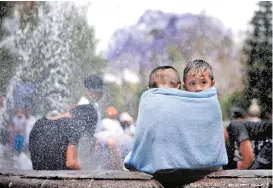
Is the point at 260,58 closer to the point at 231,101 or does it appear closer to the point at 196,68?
the point at 231,101

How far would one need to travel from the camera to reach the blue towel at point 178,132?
7.44 ft

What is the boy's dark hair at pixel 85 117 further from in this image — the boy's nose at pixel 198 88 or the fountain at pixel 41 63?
the fountain at pixel 41 63

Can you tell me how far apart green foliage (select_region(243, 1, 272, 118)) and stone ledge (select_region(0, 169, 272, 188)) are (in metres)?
21.7

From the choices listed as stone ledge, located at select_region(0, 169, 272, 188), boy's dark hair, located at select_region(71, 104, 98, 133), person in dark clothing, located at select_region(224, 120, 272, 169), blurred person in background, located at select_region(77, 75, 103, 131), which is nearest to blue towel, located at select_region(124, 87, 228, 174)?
stone ledge, located at select_region(0, 169, 272, 188)

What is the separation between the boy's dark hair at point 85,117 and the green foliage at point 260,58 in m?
20.5

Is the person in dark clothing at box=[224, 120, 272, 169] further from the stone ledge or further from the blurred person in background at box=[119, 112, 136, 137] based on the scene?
the blurred person in background at box=[119, 112, 136, 137]

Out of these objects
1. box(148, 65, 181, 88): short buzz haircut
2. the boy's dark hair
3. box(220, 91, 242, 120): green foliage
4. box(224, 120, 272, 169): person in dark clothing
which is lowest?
box(220, 91, 242, 120): green foliage

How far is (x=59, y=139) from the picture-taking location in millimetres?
3701

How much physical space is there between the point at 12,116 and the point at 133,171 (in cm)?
565

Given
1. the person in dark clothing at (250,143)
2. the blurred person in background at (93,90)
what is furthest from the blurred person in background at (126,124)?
the blurred person in background at (93,90)

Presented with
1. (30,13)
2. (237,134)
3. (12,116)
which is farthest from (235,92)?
(237,134)

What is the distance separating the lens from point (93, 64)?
21.0 meters

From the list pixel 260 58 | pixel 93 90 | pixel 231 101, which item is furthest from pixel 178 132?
pixel 231 101

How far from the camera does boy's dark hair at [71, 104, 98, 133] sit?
3.81 m
